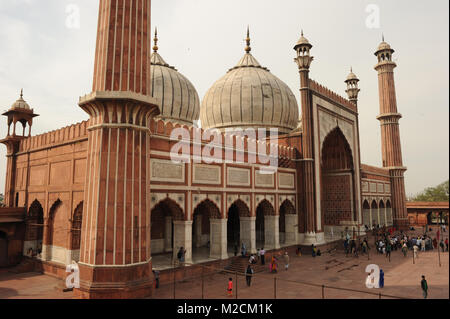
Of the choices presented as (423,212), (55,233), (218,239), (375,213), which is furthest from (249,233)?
(423,212)

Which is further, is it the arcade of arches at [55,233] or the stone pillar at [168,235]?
the stone pillar at [168,235]

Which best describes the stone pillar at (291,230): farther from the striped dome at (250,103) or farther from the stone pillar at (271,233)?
the striped dome at (250,103)

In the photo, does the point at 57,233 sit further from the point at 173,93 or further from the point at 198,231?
the point at 173,93

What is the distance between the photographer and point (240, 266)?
15.1 metres

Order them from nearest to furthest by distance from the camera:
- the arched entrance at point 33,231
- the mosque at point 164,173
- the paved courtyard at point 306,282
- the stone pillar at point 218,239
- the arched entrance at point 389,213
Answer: the mosque at point 164,173 < the paved courtyard at point 306,282 < the stone pillar at point 218,239 < the arched entrance at point 33,231 < the arched entrance at point 389,213

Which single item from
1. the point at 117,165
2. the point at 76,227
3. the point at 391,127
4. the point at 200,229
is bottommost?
the point at 200,229

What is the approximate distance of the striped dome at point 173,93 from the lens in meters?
20.1

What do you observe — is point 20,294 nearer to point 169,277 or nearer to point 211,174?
point 169,277

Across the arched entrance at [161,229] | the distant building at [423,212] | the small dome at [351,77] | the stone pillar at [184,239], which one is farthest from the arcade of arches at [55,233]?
the distant building at [423,212]

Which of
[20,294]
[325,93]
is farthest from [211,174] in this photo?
[325,93]

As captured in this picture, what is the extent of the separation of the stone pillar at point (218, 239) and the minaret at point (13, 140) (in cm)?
1118

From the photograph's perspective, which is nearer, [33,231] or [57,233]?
[57,233]

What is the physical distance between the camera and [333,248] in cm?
2058

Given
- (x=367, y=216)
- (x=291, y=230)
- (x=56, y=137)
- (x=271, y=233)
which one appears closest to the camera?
(x=56, y=137)
